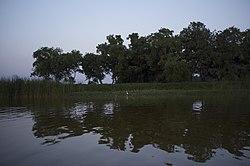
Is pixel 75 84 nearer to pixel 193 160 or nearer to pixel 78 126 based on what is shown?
pixel 78 126

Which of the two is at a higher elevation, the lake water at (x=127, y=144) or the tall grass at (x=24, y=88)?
the tall grass at (x=24, y=88)

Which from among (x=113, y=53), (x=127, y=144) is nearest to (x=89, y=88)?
(x=113, y=53)

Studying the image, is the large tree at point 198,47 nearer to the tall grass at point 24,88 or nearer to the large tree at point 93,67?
the large tree at point 93,67

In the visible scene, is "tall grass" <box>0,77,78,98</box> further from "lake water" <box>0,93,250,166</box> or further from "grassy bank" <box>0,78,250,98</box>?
"lake water" <box>0,93,250,166</box>

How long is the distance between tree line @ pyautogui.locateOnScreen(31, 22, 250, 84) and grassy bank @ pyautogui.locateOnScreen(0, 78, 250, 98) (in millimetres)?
3325

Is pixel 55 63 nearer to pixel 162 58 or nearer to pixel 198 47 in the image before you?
→ pixel 162 58

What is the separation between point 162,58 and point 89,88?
16.7 meters

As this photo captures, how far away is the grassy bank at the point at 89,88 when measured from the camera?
37.8m

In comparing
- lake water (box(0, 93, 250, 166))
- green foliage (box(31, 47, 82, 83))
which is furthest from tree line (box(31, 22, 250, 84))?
lake water (box(0, 93, 250, 166))

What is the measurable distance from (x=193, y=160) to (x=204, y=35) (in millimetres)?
55993

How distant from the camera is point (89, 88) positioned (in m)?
52.3

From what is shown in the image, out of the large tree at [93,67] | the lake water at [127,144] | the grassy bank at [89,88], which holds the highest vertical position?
the large tree at [93,67]

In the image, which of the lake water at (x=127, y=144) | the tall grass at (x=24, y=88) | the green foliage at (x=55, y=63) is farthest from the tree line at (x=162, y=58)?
the lake water at (x=127, y=144)

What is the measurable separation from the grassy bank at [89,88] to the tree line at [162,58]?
333cm
